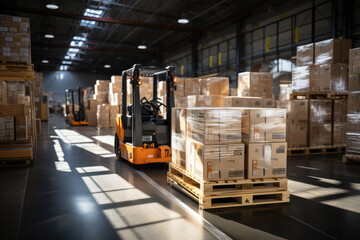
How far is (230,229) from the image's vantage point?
2908 millimetres

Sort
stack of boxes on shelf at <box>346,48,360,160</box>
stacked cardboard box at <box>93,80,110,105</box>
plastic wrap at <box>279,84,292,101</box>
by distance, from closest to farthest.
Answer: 1. stack of boxes on shelf at <box>346,48,360,160</box>
2. plastic wrap at <box>279,84,292,101</box>
3. stacked cardboard box at <box>93,80,110,105</box>

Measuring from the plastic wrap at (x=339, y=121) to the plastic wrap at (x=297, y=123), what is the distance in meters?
0.79

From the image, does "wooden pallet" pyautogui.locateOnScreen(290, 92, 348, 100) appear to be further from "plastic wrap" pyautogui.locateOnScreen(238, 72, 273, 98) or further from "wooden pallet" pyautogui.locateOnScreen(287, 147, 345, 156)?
"wooden pallet" pyautogui.locateOnScreen(287, 147, 345, 156)

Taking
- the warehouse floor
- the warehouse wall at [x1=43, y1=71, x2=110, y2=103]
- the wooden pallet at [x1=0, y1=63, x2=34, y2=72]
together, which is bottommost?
the warehouse floor

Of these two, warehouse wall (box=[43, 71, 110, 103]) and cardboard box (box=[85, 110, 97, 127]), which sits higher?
warehouse wall (box=[43, 71, 110, 103])

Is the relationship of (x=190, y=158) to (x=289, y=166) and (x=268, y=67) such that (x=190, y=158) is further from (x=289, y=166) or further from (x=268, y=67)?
(x=268, y=67)

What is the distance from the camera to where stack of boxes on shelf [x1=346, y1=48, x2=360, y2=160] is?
625 centimetres

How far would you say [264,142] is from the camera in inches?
146

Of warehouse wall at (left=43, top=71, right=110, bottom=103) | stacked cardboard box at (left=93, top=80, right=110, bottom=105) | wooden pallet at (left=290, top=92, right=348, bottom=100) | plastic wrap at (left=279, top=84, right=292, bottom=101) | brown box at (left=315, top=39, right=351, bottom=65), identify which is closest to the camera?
brown box at (left=315, top=39, right=351, bottom=65)

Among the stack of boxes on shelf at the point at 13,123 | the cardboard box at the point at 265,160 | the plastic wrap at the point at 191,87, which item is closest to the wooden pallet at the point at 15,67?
the stack of boxes on shelf at the point at 13,123

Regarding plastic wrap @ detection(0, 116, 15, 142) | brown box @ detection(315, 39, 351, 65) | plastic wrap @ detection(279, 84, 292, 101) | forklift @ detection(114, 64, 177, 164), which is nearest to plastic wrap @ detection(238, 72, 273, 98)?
brown box @ detection(315, 39, 351, 65)

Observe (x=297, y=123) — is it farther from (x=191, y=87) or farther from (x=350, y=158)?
(x=191, y=87)

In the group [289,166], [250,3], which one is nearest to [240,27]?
[250,3]

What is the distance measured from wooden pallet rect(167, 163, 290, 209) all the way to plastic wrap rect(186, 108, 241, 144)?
50 cm
